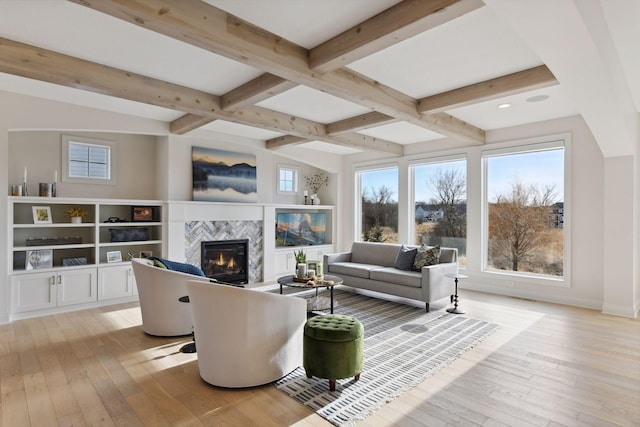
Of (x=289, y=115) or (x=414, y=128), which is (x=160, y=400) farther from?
(x=414, y=128)

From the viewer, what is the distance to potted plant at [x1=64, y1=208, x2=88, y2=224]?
4.88 m

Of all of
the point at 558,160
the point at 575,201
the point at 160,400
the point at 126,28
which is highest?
the point at 126,28

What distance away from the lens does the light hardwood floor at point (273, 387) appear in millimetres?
2281

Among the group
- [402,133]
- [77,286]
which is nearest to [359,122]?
[402,133]

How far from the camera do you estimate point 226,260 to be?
634 cm

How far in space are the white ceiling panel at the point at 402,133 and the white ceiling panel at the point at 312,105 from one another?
101 cm

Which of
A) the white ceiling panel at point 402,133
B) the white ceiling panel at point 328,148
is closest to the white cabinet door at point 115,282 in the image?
the white ceiling panel at point 328,148

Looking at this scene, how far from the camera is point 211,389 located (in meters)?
2.63

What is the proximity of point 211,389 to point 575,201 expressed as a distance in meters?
5.43

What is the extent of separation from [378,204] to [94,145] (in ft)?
17.9

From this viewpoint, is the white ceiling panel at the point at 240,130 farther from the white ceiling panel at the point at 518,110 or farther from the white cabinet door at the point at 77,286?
the white ceiling panel at the point at 518,110

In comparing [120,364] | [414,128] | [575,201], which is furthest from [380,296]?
[120,364]

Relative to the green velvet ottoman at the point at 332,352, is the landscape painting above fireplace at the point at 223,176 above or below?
above

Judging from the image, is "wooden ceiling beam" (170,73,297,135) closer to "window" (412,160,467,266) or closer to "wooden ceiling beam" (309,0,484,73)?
"wooden ceiling beam" (309,0,484,73)
